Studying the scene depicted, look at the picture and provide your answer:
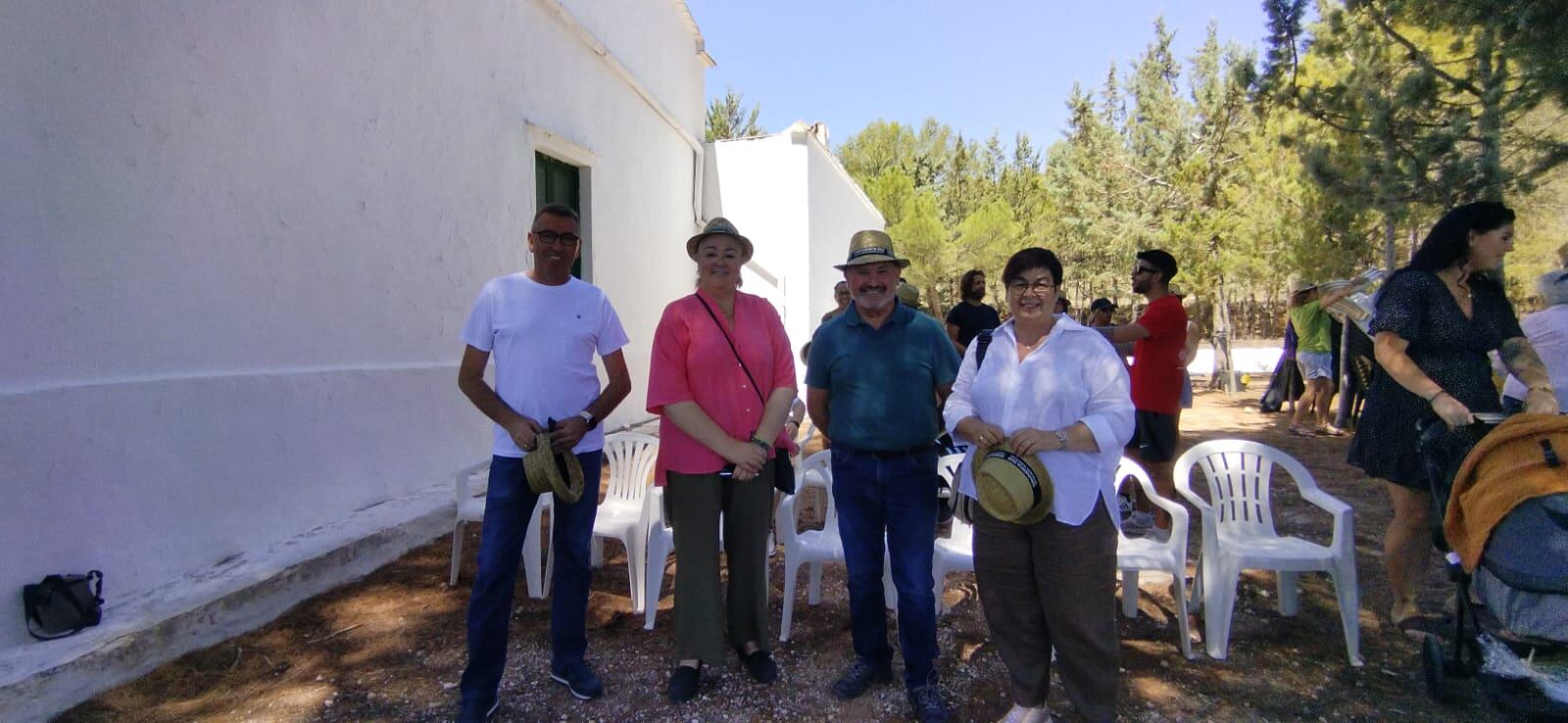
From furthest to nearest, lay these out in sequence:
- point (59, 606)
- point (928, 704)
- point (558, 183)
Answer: point (558, 183) < point (59, 606) < point (928, 704)

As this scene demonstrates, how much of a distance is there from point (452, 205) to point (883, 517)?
172 inches

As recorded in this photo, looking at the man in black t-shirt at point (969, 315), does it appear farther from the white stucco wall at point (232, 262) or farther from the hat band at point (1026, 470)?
the white stucco wall at point (232, 262)

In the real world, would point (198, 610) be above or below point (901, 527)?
below

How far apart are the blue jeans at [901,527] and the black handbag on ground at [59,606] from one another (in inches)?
118

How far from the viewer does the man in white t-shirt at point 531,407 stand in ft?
8.75

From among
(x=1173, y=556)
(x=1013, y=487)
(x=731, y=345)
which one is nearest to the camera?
(x=1013, y=487)

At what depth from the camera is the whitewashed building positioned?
2.94 meters

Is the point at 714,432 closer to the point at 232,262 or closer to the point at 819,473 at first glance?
the point at 819,473

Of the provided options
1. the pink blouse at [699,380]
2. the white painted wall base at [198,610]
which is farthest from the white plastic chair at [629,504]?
the pink blouse at [699,380]

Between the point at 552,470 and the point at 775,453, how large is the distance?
0.83 metres

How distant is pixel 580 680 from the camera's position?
290 cm

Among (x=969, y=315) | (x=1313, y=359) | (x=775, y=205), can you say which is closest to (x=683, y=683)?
(x=969, y=315)

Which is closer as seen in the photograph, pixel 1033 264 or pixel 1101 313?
pixel 1033 264

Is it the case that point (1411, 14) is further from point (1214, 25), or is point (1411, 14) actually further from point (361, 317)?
point (1214, 25)
